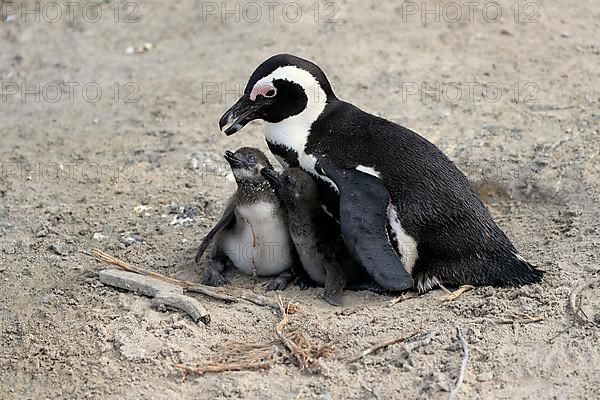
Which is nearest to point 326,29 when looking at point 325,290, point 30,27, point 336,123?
point 30,27

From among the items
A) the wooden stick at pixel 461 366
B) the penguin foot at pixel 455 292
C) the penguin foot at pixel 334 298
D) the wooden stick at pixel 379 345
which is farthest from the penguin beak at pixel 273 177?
the wooden stick at pixel 461 366

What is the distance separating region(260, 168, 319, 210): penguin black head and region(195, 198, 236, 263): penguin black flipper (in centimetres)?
37

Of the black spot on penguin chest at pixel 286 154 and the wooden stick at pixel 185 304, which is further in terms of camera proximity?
the black spot on penguin chest at pixel 286 154

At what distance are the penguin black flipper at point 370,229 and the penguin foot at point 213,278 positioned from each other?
0.79 m

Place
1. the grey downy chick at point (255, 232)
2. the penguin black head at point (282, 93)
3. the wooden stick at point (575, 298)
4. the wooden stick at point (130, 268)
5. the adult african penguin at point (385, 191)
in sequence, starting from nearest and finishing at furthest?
the wooden stick at point (575, 298)
the adult african penguin at point (385, 191)
the wooden stick at point (130, 268)
the penguin black head at point (282, 93)
the grey downy chick at point (255, 232)

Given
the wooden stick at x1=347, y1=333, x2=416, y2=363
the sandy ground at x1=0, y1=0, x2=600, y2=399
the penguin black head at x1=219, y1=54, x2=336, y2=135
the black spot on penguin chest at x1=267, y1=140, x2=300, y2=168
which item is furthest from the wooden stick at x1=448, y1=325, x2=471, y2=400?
the penguin black head at x1=219, y1=54, x2=336, y2=135

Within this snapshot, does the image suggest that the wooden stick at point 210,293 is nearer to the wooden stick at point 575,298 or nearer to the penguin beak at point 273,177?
the penguin beak at point 273,177

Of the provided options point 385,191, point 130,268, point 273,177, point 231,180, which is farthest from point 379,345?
point 231,180

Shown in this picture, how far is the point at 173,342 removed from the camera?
391 centimetres

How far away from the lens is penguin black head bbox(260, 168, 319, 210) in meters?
4.54

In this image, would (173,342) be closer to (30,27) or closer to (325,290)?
(325,290)

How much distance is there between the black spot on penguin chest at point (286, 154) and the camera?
4.70 metres

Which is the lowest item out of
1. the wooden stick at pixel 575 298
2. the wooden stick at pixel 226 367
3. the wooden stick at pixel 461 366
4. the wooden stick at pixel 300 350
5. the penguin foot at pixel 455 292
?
the wooden stick at pixel 226 367

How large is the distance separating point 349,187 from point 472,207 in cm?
56
